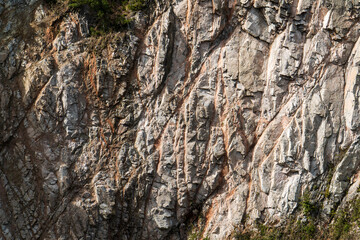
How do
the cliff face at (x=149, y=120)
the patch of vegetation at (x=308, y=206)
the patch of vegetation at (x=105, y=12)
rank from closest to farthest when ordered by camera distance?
the patch of vegetation at (x=308, y=206) < the cliff face at (x=149, y=120) < the patch of vegetation at (x=105, y=12)

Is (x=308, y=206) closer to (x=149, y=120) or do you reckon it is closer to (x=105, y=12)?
(x=149, y=120)

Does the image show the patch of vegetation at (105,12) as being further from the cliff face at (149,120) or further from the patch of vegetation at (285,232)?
the patch of vegetation at (285,232)

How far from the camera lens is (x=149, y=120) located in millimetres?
12133

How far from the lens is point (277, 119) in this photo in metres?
11.4

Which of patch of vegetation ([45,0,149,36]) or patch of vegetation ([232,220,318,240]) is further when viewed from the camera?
patch of vegetation ([45,0,149,36])

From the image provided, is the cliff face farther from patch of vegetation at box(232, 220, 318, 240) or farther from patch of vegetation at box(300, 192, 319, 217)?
patch of vegetation at box(300, 192, 319, 217)

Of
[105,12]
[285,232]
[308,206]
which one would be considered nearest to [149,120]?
[105,12]

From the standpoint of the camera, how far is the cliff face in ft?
37.8

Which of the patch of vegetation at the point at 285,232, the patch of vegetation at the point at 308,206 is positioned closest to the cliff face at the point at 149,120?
the patch of vegetation at the point at 285,232

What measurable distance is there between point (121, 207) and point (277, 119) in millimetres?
5791

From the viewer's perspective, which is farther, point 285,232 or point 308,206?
point 285,232

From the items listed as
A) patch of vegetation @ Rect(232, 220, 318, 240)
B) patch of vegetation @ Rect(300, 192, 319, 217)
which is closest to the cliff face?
patch of vegetation @ Rect(232, 220, 318, 240)

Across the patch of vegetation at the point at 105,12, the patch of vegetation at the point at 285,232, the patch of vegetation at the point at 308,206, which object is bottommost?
the patch of vegetation at the point at 285,232

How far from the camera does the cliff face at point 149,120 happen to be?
11531 mm
